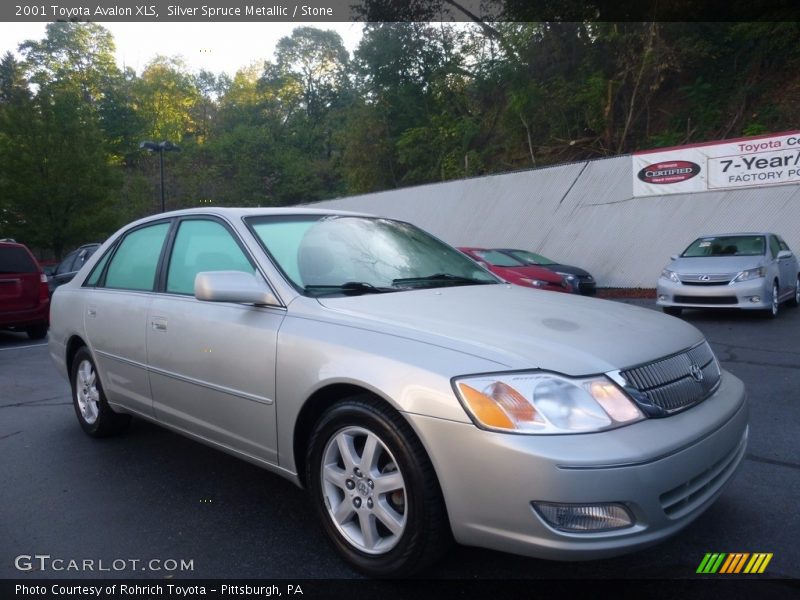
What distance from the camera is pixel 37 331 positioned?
11172 millimetres

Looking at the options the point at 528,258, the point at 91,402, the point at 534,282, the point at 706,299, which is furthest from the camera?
the point at 528,258

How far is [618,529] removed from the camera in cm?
234

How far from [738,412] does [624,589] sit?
0.94 m

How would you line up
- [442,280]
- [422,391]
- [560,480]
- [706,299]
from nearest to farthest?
[560,480] → [422,391] → [442,280] → [706,299]

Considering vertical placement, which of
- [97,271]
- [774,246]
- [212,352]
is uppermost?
[97,271]

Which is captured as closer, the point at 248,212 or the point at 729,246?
the point at 248,212

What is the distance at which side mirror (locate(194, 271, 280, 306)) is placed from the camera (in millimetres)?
3164

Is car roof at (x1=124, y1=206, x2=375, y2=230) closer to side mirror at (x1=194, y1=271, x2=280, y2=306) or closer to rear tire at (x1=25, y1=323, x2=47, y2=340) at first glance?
side mirror at (x1=194, y1=271, x2=280, y2=306)

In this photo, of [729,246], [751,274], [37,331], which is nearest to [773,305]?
[751,274]

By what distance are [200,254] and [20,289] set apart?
315 inches

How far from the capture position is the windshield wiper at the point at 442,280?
3.59m

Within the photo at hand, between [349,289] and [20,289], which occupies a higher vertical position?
[349,289]

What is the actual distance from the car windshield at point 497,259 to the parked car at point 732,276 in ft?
11.3

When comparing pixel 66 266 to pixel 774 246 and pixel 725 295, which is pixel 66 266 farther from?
pixel 774 246
